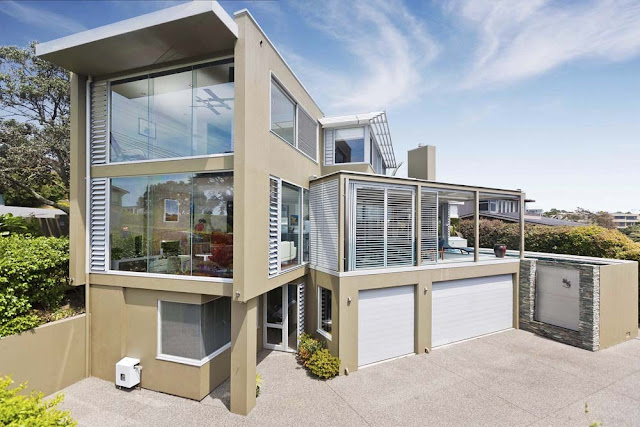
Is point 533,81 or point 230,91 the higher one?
point 533,81

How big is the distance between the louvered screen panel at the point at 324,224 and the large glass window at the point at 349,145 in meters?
3.59

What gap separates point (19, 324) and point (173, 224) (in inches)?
162

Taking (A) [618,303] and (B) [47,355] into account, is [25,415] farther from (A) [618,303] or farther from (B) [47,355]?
(A) [618,303]

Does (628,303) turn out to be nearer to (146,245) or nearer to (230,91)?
(230,91)

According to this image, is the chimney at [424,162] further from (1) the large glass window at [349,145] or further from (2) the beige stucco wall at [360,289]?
(2) the beige stucco wall at [360,289]

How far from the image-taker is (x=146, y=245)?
Answer: 7.85m

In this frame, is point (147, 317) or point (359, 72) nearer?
point (147, 317)

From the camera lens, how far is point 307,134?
1147 cm

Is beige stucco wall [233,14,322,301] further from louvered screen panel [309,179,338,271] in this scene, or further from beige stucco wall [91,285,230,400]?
louvered screen panel [309,179,338,271]

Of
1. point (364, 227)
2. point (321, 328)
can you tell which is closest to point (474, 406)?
Result: point (321, 328)

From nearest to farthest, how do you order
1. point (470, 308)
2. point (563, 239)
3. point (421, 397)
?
point (421, 397), point (470, 308), point (563, 239)

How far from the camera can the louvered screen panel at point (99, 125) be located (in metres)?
8.22

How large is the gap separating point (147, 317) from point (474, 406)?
845cm

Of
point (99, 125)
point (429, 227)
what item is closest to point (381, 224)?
point (429, 227)
